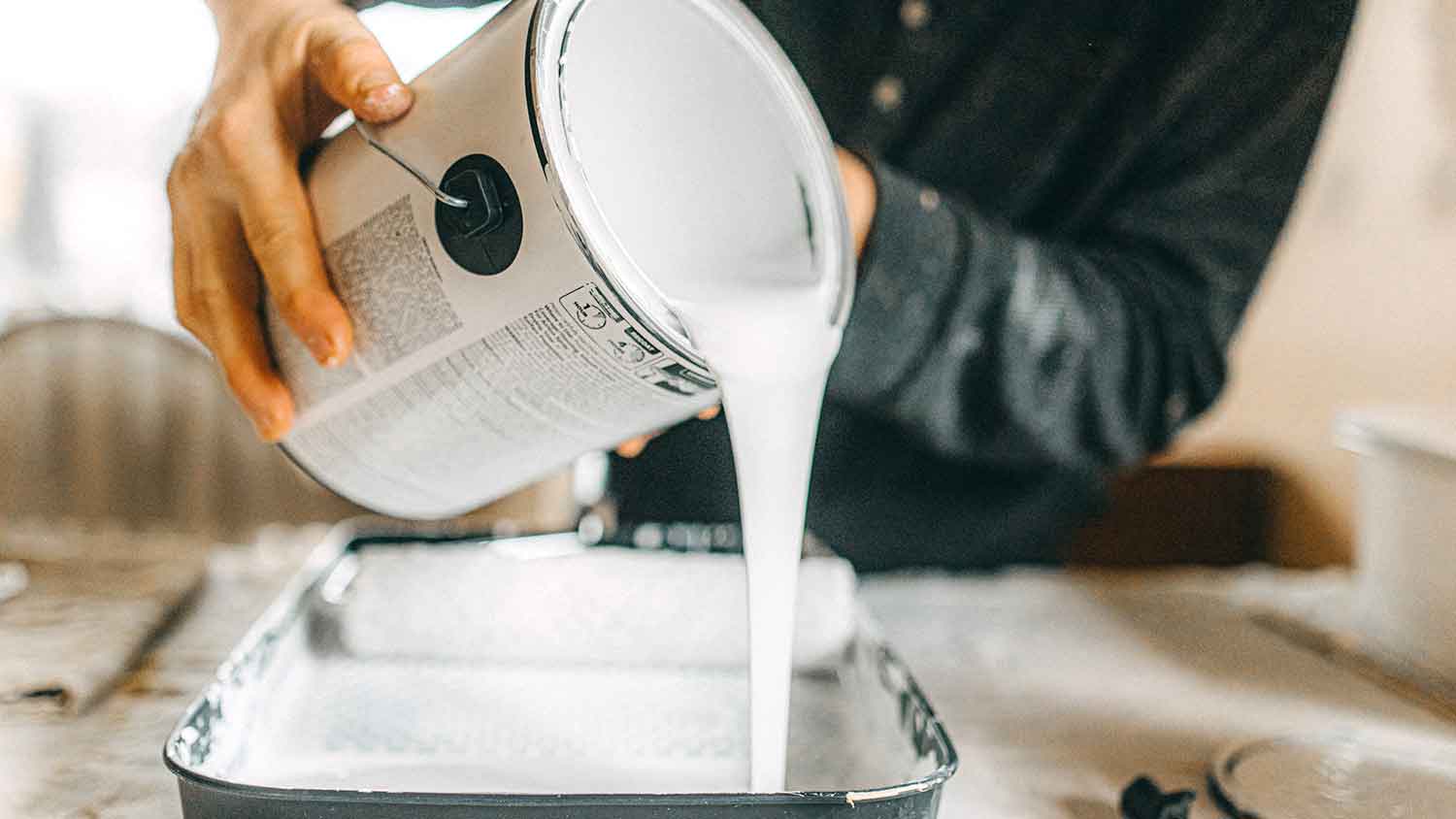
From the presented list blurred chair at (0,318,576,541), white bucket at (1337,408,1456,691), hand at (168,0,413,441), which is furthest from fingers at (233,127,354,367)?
blurred chair at (0,318,576,541)

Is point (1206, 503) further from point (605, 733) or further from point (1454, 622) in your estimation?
point (605, 733)

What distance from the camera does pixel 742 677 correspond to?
24.2 inches

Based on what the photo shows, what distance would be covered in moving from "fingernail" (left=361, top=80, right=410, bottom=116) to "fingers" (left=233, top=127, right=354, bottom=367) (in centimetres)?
5

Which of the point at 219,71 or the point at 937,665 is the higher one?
the point at 219,71

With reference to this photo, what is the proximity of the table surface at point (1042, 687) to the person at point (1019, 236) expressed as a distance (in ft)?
0.35

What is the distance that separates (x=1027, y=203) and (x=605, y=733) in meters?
0.54

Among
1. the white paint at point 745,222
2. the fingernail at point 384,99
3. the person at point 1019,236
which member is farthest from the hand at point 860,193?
the fingernail at point 384,99

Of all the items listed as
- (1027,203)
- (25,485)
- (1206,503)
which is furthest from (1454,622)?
(25,485)

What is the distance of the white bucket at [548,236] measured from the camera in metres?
0.39

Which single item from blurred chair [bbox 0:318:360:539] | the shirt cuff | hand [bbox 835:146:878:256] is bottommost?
blurred chair [bbox 0:318:360:539]

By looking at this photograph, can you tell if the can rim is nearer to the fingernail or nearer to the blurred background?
the fingernail

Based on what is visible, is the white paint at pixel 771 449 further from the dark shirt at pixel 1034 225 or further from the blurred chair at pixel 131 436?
the blurred chair at pixel 131 436

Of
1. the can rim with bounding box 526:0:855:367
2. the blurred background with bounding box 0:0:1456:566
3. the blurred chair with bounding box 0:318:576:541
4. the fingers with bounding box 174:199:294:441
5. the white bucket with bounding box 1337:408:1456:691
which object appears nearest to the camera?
the can rim with bounding box 526:0:855:367

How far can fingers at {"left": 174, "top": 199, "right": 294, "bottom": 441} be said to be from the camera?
48 cm
